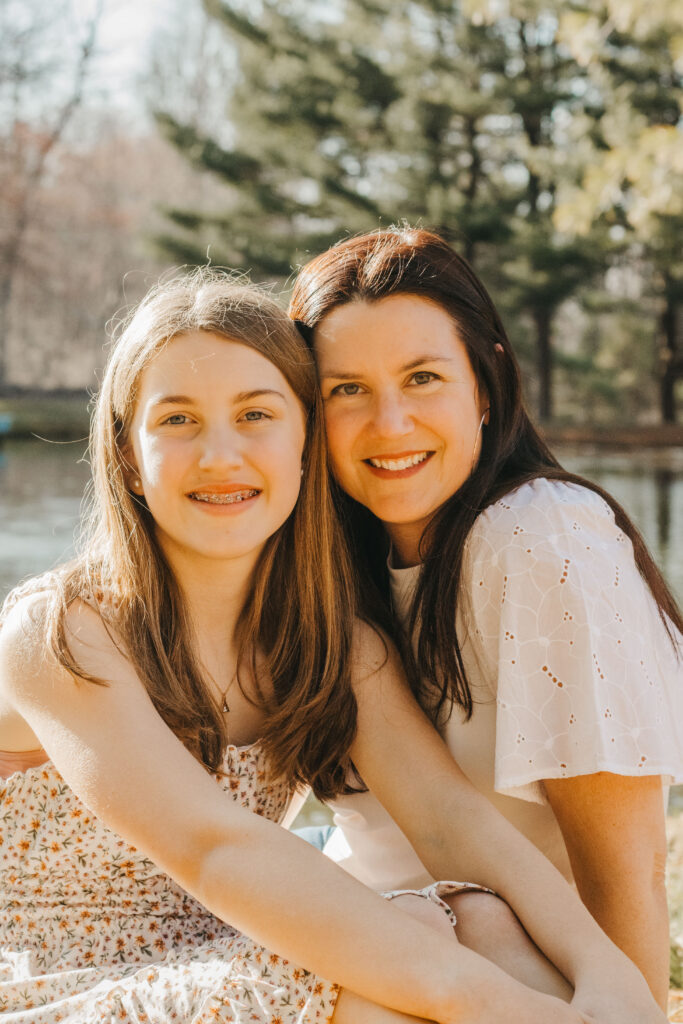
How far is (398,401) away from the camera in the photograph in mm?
2311

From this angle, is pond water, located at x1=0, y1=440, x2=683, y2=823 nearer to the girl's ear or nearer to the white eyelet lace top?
the white eyelet lace top

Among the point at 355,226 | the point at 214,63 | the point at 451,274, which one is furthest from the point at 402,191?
the point at 451,274

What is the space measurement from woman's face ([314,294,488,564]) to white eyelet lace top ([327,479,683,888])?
190 millimetres

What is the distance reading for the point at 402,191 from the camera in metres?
18.7

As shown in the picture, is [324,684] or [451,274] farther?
[451,274]

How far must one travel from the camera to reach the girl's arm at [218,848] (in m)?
1.61

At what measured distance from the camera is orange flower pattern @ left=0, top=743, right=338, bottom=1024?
1.69m

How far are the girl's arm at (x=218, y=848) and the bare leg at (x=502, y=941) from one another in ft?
0.41

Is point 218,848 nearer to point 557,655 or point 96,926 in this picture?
point 96,926

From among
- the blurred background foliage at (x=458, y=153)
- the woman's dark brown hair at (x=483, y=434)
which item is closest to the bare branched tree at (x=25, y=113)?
the blurred background foliage at (x=458, y=153)

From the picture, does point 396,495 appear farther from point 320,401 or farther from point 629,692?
point 629,692

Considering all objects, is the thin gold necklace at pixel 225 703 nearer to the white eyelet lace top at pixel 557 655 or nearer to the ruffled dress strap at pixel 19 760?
the ruffled dress strap at pixel 19 760

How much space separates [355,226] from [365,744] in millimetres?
17077

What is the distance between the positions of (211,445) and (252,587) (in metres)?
0.38
